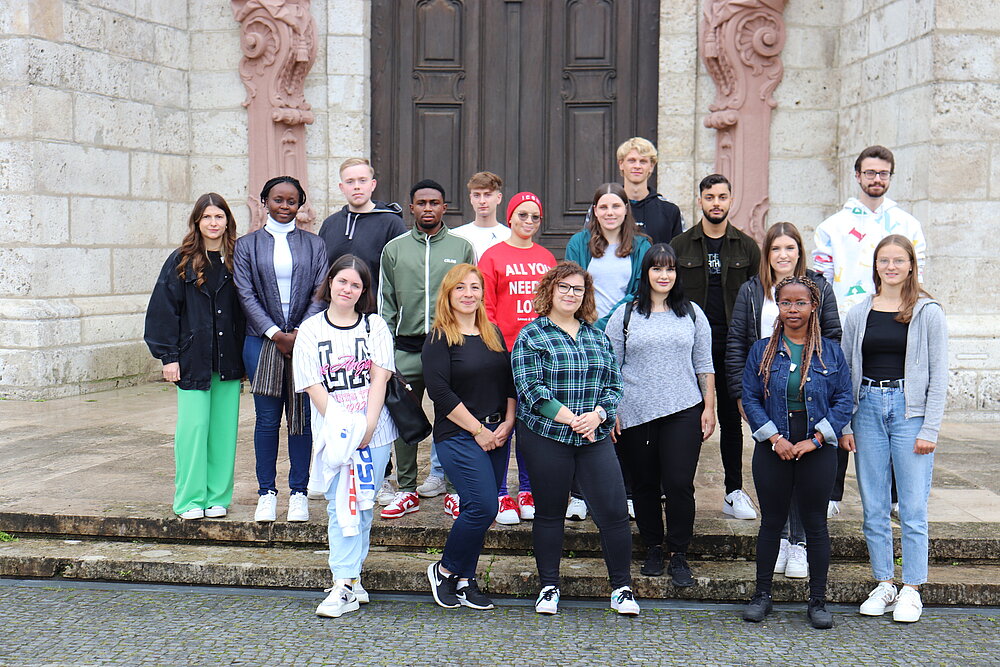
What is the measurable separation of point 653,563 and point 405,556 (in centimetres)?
119

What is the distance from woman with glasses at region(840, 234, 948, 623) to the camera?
4480mm

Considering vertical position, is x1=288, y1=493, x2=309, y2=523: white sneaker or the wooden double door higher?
the wooden double door

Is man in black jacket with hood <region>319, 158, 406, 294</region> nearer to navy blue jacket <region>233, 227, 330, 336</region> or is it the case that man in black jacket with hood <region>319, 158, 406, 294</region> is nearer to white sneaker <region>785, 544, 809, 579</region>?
navy blue jacket <region>233, 227, 330, 336</region>

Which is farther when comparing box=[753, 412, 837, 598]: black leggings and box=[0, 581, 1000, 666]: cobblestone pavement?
box=[753, 412, 837, 598]: black leggings

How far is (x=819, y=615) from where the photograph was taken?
4371mm

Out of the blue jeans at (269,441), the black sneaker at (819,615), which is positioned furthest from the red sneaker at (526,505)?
the black sneaker at (819,615)

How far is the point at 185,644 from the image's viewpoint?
13.5ft

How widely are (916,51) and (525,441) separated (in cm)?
552

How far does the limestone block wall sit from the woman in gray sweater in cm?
586

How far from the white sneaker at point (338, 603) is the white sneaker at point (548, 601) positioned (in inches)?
A: 31.0

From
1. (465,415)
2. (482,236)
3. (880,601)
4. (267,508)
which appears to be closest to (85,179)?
(482,236)

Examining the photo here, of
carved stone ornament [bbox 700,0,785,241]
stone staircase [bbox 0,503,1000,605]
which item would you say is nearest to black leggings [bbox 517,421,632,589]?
stone staircase [bbox 0,503,1000,605]

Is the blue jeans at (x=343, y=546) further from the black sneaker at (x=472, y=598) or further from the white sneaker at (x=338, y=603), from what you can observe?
the black sneaker at (x=472, y=598)

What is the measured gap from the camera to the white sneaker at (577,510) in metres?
5.34
